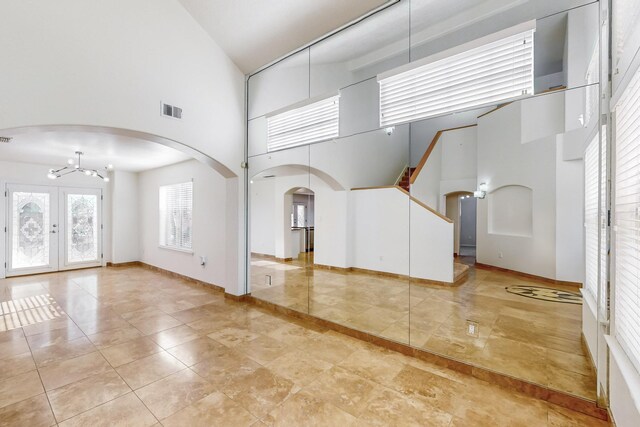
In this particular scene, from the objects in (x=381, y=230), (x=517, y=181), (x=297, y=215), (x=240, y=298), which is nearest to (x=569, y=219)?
(x=517, y=181)

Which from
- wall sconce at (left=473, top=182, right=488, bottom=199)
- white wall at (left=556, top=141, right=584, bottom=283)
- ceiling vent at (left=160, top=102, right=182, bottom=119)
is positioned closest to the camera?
white wall at (left=556, top=141, right=584, bottom=283)

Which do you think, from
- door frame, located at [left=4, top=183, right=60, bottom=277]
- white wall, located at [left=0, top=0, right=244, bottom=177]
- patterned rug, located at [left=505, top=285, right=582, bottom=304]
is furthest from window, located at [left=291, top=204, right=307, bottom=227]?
door frame, located at [left=4, top=183, right=60, bottom=277]

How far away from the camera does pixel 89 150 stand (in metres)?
5.57

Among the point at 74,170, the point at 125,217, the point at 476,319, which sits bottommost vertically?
the point at 476,319

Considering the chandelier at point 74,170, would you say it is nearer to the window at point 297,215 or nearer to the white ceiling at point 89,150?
the white ceiling at point 89,150

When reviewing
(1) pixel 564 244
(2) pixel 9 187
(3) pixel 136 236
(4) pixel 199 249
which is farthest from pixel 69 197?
(1) pixel 564 244

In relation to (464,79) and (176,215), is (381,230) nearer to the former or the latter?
Result: (464,79)

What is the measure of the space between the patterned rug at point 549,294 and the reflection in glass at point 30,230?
1008cm

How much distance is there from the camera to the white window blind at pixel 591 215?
2.17 metres

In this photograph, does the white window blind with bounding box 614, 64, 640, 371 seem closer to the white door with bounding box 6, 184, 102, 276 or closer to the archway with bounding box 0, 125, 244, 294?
the archway with bounding box 0, 125, 244, 294

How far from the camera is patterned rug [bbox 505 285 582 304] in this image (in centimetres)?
244

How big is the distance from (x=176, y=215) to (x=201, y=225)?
1327 millimetres

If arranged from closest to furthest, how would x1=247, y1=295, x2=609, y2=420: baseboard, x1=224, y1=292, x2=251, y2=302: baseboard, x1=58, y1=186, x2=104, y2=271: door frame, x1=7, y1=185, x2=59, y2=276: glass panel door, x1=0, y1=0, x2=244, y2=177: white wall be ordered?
x1=247, y1=295, x2=609, y2=420: baseboard
x1=0, y1=0, x2=244, y2=177: white wall
x1=224, y1=292, x2=251, y2=302: baseboard
x1=7, y1=185, x2=59, y2=276: glass panel door
x1=58, y1=186, x2=104, y2=271: door frame

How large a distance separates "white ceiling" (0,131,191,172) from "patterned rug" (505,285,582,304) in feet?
19.0
